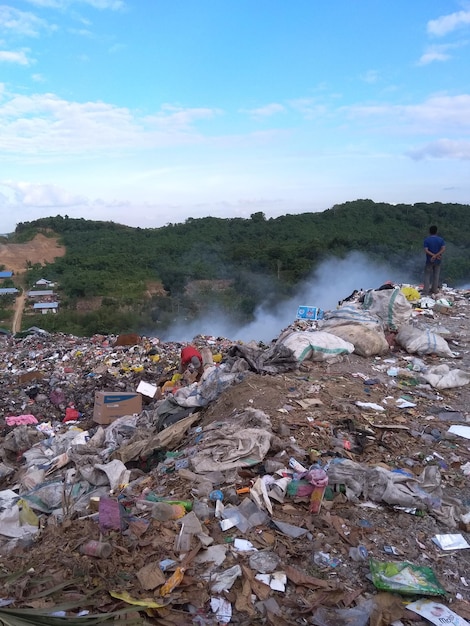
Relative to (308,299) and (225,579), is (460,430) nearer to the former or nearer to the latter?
(225,579)

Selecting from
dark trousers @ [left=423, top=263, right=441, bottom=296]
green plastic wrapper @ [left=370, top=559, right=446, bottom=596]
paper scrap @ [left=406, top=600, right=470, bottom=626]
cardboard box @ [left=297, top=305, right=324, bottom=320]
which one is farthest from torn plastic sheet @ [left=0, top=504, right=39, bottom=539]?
dark trousers @ [left=423, top=263, right=441, bottom=296]

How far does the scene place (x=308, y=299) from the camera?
17891 millimetres

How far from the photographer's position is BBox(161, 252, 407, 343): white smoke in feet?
51.8

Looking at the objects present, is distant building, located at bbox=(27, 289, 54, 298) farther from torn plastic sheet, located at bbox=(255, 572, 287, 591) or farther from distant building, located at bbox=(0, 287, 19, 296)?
torn plastic sheet, located at bbox=(255, 572, 287, 591)

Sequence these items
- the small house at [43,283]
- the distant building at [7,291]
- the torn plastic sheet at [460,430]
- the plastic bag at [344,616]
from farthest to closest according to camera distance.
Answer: the small house at [43,283] → the distant building at [7,291] → the torn plastic sheet at [460,430] → the plastic bag at [344,616]

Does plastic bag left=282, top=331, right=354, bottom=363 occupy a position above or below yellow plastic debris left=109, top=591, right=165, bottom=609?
above

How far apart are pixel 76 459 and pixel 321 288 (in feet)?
49.1

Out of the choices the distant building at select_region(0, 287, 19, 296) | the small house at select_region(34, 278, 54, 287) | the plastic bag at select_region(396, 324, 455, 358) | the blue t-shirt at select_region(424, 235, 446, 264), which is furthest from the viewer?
the small house at select_region(34, 278, 54, 287)

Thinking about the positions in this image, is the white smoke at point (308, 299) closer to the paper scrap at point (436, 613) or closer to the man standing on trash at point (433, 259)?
the man standing on trash at point (433, 259)

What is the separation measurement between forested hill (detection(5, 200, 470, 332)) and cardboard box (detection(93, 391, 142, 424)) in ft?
41.6

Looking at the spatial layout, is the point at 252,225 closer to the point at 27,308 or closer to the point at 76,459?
the point at 27,308

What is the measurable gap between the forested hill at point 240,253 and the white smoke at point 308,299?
0.92 m

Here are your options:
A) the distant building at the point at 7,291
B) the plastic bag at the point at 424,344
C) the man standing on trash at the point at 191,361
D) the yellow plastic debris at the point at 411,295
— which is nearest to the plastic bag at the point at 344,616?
the plastic bag at the point at 424,344

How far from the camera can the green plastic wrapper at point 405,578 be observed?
80.4 inches
